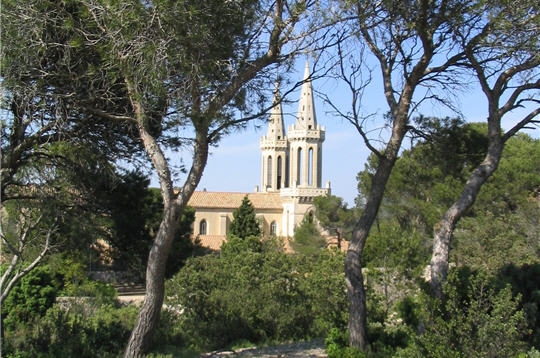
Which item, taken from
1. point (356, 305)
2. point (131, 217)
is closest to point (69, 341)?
point (131, 217)

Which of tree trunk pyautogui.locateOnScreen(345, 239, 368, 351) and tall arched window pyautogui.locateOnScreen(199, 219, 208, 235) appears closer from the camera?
tree trunk pyautogui.locateOnScreen(345, 239, 368, 351)

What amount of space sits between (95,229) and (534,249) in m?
10.4

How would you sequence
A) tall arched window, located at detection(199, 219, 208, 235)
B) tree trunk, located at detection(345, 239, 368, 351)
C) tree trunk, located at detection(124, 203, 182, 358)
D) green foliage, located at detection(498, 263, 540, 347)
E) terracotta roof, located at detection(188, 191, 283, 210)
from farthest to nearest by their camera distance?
tall arched window, located at detection(199, 219, 208, 235)
terracotta roof, located at detection(188, 191, 283, 210)
green foliage, located at detection(498, 263, 540, 347)
tree trunk, located at detection(345, 239, 368, 351)
tree trunk, located at detection(124, 203, 182, 358)

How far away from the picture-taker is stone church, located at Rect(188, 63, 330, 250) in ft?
165

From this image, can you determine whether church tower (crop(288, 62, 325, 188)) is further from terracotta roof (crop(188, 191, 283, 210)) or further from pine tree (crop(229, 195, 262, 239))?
pine tree (crop(229, 195, 262, 239))

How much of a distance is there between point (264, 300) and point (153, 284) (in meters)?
3.73

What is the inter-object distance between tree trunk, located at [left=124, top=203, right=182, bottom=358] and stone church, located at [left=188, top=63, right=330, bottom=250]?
139 ft

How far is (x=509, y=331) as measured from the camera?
4.88 m

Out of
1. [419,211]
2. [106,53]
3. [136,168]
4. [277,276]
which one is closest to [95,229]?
[136,168]

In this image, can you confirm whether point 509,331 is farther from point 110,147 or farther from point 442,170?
point 110,147

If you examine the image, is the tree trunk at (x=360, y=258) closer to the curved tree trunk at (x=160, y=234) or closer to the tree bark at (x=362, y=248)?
the tree bark at (x=362, y=248)

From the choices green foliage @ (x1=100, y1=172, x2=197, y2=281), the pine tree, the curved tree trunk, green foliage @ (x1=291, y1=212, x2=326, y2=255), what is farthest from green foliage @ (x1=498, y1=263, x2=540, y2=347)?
the pine tree

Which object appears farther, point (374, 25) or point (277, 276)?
point (277, 276)

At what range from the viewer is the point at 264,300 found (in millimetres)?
9625
